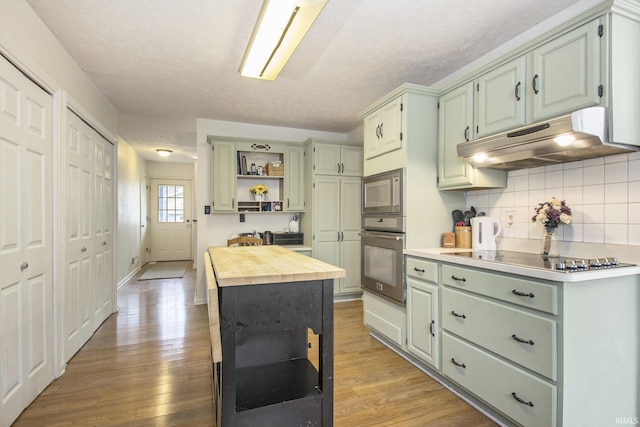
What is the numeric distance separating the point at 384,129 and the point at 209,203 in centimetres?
273

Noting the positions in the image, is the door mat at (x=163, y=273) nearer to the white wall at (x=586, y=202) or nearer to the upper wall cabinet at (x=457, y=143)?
the upper wall cabinet at (x=457, y=143)

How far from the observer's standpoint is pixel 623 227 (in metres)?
1.82

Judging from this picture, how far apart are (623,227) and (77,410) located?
3.49 meters

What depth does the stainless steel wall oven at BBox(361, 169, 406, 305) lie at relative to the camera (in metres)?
2.71

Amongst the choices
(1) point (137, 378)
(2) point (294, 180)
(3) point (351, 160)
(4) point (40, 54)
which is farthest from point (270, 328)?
(3) point (351, 160)

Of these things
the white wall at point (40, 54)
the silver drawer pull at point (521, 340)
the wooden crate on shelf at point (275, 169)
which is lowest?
the silver drawer pull at point (521, 340)

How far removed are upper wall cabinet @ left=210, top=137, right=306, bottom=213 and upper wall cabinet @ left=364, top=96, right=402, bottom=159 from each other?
1.67 metres

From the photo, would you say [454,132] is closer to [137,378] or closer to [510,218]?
[510,218]

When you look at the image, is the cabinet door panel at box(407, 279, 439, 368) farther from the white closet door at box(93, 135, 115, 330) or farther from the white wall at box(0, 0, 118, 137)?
the white closet door at box(93, 135, 115, 330)

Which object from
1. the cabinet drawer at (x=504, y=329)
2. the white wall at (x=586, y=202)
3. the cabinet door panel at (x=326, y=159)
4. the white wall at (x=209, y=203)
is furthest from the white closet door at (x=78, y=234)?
the white wall at (x=586, y=202)

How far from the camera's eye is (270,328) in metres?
1.41

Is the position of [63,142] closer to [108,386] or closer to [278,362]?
[108,386]

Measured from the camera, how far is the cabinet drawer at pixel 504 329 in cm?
157

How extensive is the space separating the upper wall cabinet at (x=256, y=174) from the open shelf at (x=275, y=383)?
2.98 meters
